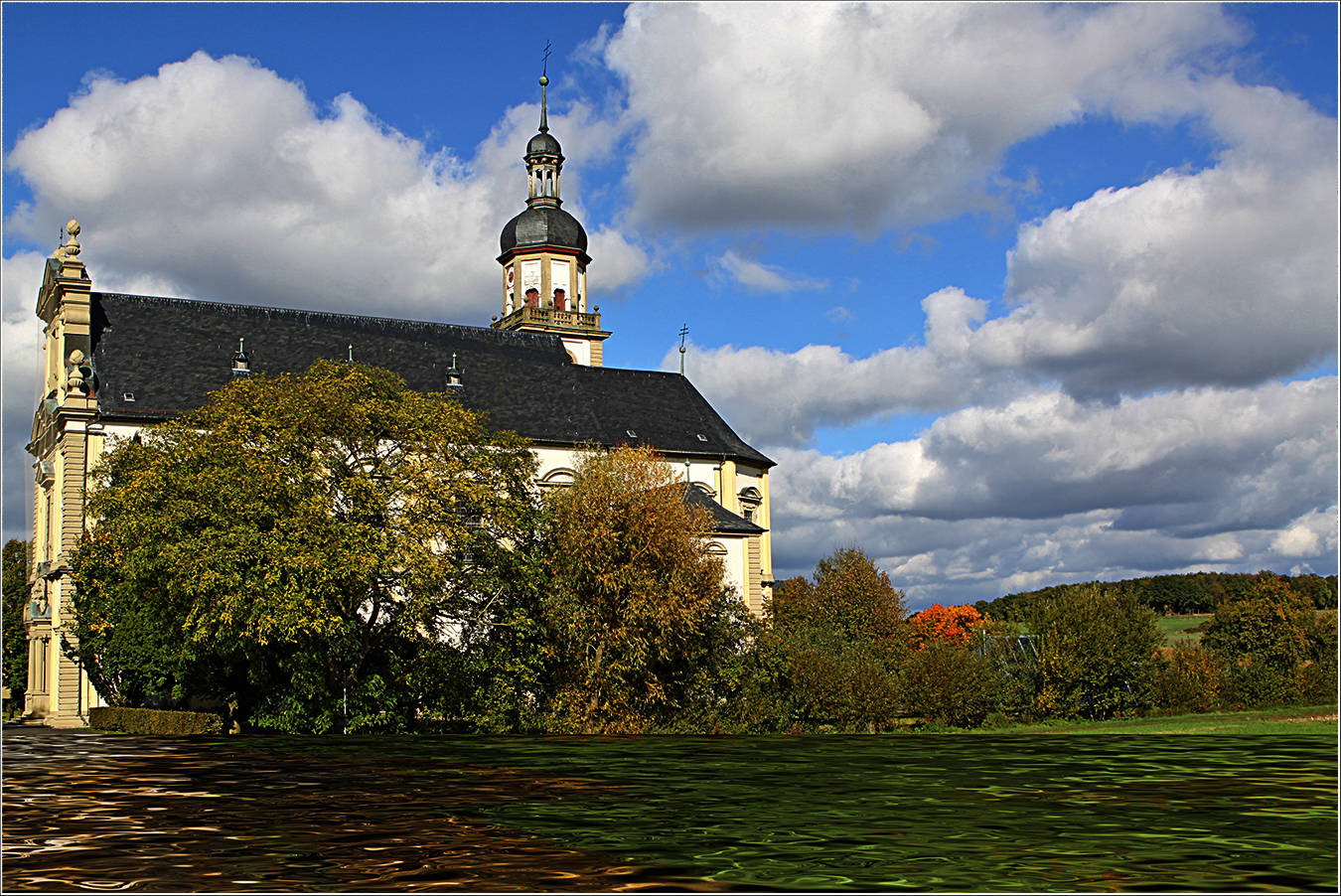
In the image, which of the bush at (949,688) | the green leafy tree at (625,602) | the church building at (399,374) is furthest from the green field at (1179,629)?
the green leafy tree at (625,602)

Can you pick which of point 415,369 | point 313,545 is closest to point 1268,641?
point 415,369

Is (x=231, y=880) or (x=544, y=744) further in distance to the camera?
(x=544, y=744)

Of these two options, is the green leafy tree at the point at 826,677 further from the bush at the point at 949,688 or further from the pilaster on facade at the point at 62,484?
the pilaster on facade at the point at 62,484

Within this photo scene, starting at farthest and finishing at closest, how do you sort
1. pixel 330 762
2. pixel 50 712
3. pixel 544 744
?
pixel 50 712 < pixel 544 744 < pixel 330 762

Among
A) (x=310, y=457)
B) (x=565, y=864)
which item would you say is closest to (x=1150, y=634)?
(x=310, y=457)

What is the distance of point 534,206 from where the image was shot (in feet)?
221

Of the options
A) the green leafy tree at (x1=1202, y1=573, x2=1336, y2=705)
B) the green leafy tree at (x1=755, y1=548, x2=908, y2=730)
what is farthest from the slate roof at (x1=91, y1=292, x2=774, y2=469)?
the green leafy tree at (x1=1202, y1=573, x2=1336, y2=705)

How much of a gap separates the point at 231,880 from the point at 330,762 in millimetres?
11965

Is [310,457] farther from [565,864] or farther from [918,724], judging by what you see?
[565,864]

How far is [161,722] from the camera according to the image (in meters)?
31.7

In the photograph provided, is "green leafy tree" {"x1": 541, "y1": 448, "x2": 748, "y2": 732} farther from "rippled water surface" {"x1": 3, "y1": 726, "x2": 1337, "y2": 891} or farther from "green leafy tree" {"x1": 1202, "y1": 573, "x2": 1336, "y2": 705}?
"green leafy tree" {"x1": 1202, "y1": 573, "x2": 1336, "y2": 705}

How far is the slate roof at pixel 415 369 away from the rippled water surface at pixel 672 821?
2728 cm

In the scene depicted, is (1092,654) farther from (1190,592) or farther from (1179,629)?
(1190,592)

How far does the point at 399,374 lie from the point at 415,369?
1.25 m
